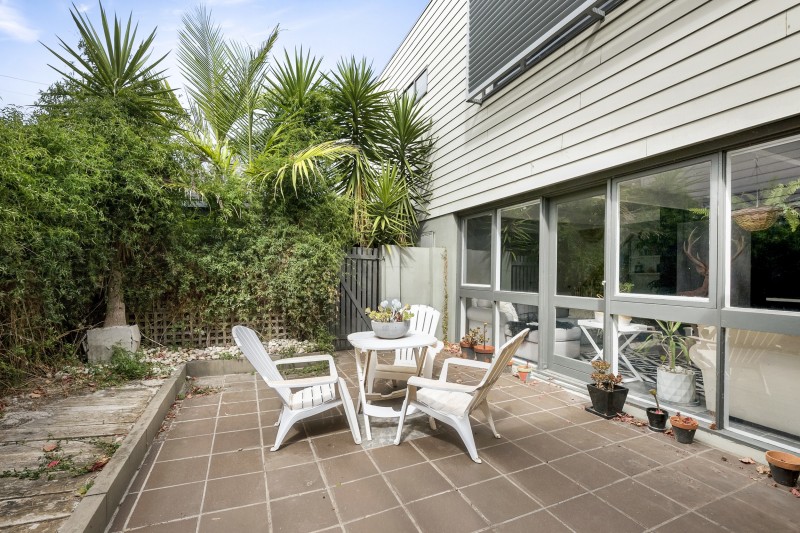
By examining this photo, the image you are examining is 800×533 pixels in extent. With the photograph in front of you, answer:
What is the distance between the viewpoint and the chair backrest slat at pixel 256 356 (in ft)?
8.78

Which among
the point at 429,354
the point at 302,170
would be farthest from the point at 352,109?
the point at 429,354

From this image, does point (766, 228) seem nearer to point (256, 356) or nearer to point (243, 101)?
point (256, 356)

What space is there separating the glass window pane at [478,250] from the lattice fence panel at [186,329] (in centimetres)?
308

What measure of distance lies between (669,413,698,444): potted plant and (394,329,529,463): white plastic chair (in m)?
1.36

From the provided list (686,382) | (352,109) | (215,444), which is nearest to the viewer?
(215,444)

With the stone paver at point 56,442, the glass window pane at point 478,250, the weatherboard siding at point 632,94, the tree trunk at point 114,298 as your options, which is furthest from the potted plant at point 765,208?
the tree trunk at point 114,298

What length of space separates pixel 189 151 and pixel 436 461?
14.8ft

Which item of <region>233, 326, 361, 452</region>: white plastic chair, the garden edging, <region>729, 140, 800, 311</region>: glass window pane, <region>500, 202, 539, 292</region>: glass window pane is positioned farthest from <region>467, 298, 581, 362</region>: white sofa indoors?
the garden edging

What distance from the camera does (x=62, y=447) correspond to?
240cm

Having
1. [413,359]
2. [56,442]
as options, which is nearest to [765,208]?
[413,359]

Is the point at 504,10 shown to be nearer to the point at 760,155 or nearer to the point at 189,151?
the point at 760,155

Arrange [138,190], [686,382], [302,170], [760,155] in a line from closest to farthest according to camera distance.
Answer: [760,155] < [686,382] < [138,190] < [302,170]

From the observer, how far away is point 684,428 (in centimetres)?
274

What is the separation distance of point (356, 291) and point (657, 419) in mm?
4328
